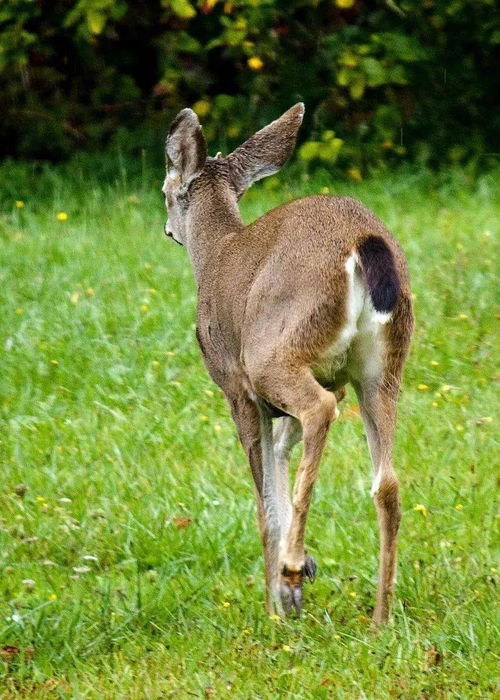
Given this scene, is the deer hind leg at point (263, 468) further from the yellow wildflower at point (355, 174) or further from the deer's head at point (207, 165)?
the yellow wildflower at point (355, 174)

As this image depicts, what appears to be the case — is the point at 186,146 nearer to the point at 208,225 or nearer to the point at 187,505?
the point at 208,225

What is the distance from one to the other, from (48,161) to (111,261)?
12.6 ft

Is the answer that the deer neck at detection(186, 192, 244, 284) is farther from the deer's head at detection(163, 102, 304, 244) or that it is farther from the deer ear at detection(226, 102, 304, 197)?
the deer ear at detection(226, 102, 304, 197)

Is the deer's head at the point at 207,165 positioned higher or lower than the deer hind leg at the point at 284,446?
higher

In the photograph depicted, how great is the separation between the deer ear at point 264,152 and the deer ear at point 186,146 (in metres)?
0.16

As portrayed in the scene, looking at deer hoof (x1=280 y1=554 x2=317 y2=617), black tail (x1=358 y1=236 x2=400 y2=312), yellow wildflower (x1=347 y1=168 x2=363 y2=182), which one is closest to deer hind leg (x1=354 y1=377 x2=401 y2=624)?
deer hoof (x1=280 y1=554 x2=317 y2=617)

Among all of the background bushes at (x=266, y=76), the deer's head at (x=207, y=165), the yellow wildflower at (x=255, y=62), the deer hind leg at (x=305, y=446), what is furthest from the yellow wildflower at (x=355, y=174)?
the deer hind leg at (x=305, y=446)

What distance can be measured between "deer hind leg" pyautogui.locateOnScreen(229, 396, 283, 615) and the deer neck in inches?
28.1

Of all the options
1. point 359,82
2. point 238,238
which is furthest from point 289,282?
point 359,82

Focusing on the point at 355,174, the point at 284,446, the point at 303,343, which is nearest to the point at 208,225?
the point at 284,446

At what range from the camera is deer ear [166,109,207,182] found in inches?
197

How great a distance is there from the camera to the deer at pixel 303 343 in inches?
148

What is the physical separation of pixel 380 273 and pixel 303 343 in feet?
0.98

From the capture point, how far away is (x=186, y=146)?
5.06 m
